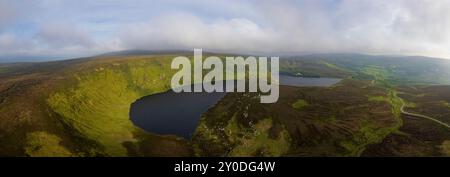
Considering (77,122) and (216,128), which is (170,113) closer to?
(216,128)

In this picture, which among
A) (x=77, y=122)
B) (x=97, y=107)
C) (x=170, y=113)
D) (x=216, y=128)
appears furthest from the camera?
(x=170, y=113)

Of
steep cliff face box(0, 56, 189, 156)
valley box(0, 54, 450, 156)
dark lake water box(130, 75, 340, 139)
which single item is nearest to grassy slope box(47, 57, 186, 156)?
steep cliff face box(0, 56, 189, 156)

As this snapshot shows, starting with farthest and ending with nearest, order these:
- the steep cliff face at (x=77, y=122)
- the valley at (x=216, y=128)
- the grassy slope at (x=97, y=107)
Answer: the grassy slope at (x=97, y=107) < the valley at (x=216, y=128) < the steep cliff face at (x=77, y=122)

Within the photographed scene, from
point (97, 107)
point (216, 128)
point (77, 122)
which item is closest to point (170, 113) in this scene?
point (97, 107)

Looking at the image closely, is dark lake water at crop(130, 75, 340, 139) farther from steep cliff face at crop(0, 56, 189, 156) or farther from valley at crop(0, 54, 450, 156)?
steep cliff face at crop(0, 56, 189, 156)

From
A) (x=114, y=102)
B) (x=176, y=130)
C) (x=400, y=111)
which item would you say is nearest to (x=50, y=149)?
(x=176, y=130)

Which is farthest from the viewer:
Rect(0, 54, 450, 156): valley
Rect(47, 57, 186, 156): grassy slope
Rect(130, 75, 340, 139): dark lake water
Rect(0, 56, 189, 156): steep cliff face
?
Rect(130, 75, 340, 139): dark lake water

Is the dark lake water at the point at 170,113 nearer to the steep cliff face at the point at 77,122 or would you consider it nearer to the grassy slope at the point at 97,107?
the steep cliff face at the point at 77,122

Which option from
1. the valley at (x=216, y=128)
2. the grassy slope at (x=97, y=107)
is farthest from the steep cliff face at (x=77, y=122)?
the valley at (x=216, y=128)
